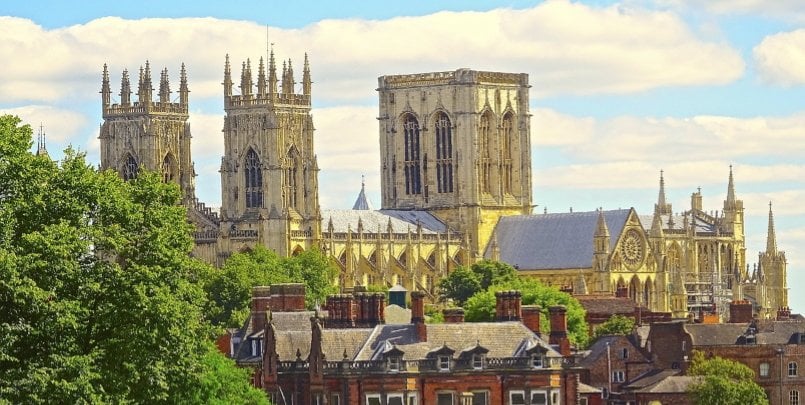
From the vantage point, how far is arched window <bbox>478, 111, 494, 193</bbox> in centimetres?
19000

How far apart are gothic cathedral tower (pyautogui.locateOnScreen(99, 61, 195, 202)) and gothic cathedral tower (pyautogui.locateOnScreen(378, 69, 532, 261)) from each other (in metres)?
15.8

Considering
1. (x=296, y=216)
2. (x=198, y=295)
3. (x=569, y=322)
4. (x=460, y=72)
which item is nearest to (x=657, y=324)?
(x=569, y=322)

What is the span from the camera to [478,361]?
296ft

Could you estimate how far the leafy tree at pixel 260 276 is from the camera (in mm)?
146250

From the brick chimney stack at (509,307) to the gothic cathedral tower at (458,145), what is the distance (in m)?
91.4

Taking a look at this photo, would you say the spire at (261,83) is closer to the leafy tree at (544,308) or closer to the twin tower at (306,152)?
the twin tower at (306,152)

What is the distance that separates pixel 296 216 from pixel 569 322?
5091 cm

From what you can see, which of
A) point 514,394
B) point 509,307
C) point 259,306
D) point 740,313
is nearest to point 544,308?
point 740,313

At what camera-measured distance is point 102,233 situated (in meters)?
72.9

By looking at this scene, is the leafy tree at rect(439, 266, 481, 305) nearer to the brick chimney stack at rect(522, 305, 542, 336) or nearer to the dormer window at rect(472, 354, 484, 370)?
the brick chimney stack at rect(522, 305, 542, 336)

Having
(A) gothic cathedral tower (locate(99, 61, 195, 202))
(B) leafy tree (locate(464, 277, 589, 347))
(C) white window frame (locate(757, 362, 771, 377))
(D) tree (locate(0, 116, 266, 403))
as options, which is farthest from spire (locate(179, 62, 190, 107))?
(D) tree (locate(0, 116, 266, 403))

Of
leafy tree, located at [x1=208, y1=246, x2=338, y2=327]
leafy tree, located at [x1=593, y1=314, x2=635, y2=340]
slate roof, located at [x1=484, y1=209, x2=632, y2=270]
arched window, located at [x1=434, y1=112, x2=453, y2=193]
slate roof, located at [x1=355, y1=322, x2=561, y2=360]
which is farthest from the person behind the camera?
arched window, located at [x1=434, y1=112, x2=453, y2=193]

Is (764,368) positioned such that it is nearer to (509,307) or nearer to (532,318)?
(532,318)

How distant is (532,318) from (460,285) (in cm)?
6757
